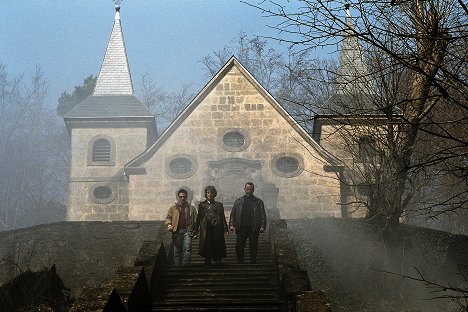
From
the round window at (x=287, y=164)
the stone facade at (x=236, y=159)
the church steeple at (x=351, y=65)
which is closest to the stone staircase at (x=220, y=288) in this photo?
the church steeple at (x=351, y=65)

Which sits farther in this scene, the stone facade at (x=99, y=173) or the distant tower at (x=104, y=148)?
the distant tower at (x=104, y=148)

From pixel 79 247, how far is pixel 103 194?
13858 millimetres

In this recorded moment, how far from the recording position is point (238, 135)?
25.1 m

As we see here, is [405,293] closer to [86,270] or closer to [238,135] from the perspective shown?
[86,270]

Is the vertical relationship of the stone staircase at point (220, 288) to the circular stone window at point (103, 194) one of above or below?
below

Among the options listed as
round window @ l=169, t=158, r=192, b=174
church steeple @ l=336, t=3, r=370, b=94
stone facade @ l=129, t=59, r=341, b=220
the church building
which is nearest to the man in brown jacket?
church steeple @ l=336, t=3, r=370, b=94

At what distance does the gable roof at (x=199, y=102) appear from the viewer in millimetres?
24359

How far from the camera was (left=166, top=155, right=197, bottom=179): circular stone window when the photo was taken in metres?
24.5

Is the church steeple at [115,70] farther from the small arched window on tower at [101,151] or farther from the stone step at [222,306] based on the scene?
the stone step at [222,306]

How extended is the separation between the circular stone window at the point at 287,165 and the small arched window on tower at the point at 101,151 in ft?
30.3

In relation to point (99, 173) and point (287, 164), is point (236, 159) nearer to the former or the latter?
point (287, 164)

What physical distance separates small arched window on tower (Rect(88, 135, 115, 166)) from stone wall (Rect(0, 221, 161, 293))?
13700mm

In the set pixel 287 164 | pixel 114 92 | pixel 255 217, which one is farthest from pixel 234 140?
pixel 255 217

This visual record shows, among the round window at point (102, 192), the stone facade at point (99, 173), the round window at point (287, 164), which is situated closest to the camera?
the round window at point (287, 164)
